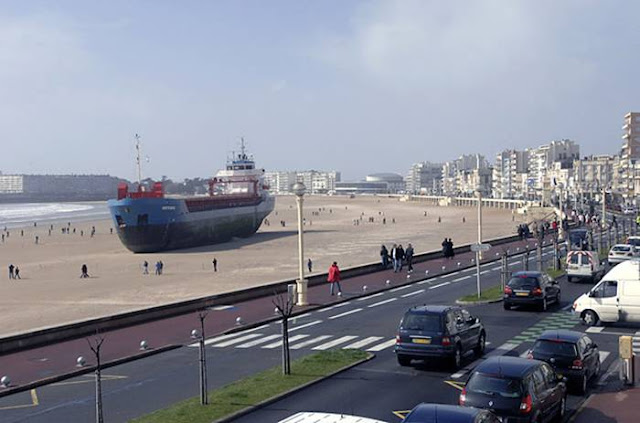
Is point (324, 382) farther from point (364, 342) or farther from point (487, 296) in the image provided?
point (487, 296)

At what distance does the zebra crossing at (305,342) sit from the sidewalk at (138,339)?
1.03 metres

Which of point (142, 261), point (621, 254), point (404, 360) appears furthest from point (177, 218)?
point (404, 360)

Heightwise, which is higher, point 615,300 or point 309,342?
point 615,300

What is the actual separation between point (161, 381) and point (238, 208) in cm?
8033

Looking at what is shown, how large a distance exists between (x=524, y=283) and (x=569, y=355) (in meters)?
12.0

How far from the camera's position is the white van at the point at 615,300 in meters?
24.4

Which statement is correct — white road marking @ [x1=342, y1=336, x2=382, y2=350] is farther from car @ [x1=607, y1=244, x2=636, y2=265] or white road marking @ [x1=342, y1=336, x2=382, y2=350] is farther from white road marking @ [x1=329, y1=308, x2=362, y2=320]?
car @ [x1=607, y1=244, x2=636, y2=265]

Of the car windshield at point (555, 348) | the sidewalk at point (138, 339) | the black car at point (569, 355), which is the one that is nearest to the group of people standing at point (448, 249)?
the sidewalk at point (138, 339)

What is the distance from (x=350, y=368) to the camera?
62.5 ft

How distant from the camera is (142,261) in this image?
6900 centimetres

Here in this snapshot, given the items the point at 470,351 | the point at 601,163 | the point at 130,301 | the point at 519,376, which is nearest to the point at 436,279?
the point at 130,301

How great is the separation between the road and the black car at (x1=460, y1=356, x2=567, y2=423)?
75.6 inches

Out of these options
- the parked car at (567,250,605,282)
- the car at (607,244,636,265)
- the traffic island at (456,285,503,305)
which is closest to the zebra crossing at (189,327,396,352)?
the traffic island at (456,285,503,305)

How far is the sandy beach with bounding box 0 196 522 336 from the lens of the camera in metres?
40.5
